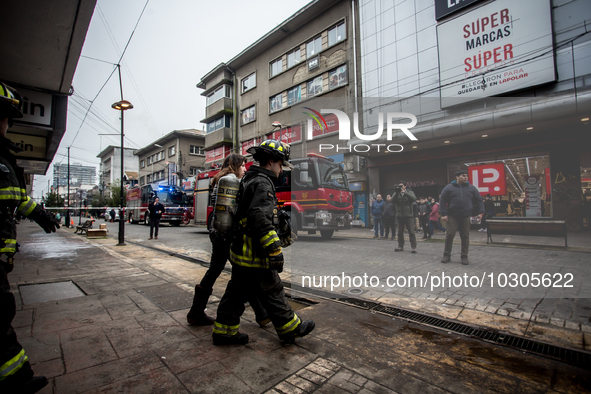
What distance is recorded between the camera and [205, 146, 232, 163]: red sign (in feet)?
90.1

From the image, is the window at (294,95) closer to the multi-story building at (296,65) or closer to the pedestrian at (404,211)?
the multi-story building at (296,65)

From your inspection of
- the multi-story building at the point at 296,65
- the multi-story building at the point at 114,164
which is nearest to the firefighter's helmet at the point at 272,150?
the multi-story building at the point at 296,65

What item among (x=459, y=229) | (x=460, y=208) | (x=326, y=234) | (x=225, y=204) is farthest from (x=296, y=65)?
(x=225, y=204)

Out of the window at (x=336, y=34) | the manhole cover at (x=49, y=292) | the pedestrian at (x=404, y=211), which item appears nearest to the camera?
the manhole cover at (x=49, y=292)

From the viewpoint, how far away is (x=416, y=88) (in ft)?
27.6

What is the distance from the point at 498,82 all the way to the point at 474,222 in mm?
5446

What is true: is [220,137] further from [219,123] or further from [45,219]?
[45,219]

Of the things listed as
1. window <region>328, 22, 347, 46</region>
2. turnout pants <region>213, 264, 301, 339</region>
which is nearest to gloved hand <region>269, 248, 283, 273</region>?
turnout pants <region>213, 264, 301, 339</region>

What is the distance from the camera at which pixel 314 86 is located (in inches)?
Result: 709

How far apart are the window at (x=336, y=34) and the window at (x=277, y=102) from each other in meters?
4.28

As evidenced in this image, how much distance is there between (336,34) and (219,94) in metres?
15.5

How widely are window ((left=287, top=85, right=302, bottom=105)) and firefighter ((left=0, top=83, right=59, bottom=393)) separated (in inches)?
658

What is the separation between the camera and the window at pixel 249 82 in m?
17.9

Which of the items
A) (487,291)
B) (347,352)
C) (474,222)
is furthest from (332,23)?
(347,352)
